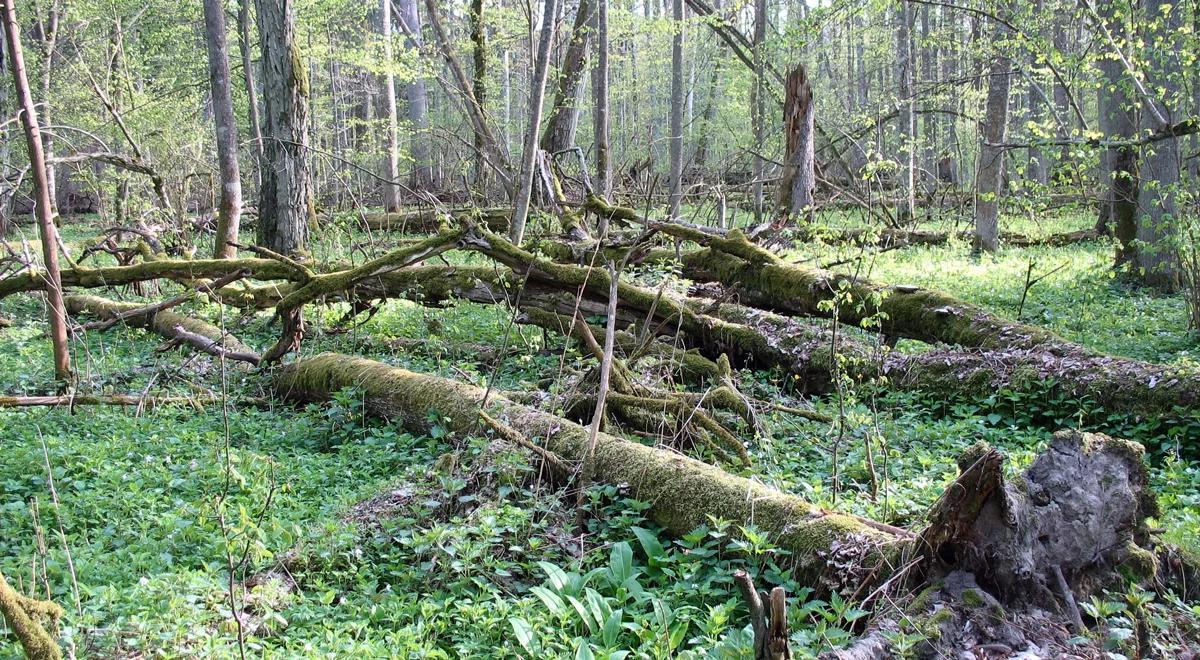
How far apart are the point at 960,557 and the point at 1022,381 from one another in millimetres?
3582

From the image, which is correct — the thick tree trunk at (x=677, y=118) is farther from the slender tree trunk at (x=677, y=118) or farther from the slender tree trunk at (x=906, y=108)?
the slender tree trunk at (x=906, y=108)

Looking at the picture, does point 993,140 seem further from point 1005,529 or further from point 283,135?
point 1005,529

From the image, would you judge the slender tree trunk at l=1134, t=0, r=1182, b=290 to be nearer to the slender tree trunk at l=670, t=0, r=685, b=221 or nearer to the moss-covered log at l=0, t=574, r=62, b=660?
the slender tree trunk at l=670, t=0, r=685, b=221

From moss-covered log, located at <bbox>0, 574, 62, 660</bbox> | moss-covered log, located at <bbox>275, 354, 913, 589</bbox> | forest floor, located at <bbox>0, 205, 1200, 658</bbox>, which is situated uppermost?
moss-covered log, located at <bbox>0, 574, 62, 660</bbox>

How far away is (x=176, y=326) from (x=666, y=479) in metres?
6.77

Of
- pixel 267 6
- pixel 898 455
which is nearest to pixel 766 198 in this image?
pixel 267 6

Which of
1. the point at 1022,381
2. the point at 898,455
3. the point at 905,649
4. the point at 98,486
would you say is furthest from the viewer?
the point at 1022,381

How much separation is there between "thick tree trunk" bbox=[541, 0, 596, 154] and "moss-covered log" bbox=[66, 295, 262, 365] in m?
8.00

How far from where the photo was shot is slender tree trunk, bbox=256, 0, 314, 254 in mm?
10922

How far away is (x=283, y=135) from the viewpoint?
36.4 feet

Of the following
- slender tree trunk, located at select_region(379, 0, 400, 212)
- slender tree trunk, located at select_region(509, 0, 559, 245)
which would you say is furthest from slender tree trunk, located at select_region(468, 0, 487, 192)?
slender tree trunk, located at select_region(509, 0, 559, 245)

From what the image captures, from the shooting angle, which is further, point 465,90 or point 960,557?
point 465,90

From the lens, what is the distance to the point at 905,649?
263cm

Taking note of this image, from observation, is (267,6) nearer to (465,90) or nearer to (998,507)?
(465,90)
